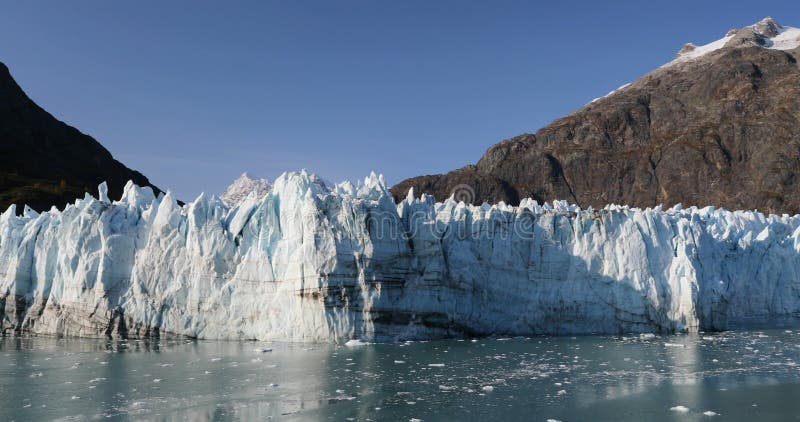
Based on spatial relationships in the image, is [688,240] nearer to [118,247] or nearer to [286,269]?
[286,269]

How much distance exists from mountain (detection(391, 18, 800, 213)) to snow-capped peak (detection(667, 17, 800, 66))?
7.03 meters

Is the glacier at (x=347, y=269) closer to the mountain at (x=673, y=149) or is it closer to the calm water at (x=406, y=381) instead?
the calm water at (x=406, y=381)

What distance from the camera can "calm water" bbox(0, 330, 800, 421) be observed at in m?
11.1

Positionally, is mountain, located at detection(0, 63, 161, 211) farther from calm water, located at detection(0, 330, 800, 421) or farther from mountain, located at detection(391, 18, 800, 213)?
calm water, located at detection(0, 330, 800, 421)

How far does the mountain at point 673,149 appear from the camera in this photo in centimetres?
6075

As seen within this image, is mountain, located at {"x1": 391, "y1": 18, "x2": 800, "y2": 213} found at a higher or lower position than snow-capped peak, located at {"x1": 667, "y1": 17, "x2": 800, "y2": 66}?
lower

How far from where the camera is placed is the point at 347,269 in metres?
19.0

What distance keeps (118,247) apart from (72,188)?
124 feet

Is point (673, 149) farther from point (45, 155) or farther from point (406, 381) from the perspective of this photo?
point (45, 155)

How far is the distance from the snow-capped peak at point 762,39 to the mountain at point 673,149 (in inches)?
277

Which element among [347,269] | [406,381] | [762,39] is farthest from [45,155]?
[762,39]

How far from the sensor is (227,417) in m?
10.7

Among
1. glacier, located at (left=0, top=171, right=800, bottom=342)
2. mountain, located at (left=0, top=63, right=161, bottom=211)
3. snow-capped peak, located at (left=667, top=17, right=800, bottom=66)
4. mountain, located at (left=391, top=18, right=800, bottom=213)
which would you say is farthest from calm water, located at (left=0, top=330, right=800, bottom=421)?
snow-capped peak, located at (left=667, top=17, right=800, bottom=66)

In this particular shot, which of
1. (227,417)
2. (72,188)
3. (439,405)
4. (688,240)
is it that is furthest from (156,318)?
(72,188)
